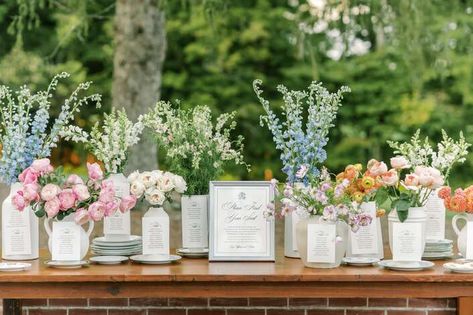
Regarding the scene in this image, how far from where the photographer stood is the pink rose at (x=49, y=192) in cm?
304

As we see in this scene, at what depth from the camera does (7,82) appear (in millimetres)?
7988

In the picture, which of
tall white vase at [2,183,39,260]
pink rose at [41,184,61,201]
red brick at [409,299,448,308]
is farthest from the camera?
red brick at [409,299,448,308]

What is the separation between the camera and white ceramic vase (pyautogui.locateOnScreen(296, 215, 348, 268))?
3.04 meters

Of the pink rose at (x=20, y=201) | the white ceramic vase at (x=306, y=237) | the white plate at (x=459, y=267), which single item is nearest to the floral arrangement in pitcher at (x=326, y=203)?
the white ceramic vase at (x=306, y=237)

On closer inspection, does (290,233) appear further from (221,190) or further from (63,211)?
(63,211)

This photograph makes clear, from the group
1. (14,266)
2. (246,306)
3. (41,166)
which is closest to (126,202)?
(41,166)

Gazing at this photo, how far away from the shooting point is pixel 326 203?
3020 millimetres

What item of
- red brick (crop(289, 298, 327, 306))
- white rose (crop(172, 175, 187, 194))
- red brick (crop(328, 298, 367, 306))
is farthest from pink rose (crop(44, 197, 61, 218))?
red brick (crop(328, 298, 367, 306))

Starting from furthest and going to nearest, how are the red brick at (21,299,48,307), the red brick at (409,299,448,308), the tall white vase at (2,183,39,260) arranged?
the red brick at (21,299,48,307)
the red brick at (409,299,448,308)
the tall white vase at (2,183,39,260)

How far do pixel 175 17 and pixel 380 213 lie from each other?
23.2ft

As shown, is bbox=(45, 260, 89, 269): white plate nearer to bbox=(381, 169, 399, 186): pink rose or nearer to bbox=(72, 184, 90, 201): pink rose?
bbox=(72, 184, 90, 201): pink rose

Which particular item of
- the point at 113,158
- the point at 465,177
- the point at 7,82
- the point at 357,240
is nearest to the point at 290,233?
the point at 357,240

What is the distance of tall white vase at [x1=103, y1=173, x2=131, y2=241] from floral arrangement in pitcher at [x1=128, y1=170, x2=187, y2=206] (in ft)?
0.26

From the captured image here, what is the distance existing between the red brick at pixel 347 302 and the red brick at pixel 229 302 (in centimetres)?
33
